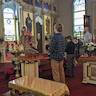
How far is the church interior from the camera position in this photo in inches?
155

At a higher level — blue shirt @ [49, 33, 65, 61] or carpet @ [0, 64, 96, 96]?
blue shirt @ [49, 33, 65, 61]

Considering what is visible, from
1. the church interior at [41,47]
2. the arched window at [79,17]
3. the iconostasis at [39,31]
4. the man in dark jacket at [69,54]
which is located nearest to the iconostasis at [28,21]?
the church interior at [41,47]

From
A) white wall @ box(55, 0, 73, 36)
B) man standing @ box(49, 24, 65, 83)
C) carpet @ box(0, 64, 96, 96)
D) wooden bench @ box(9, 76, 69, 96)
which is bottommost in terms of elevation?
carpet @ box(0, 64, 96, 96)

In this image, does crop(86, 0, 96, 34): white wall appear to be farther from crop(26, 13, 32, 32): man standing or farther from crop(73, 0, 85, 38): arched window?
crop(26, 13, 32, 32): man standing

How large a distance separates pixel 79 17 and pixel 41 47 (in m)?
4.61

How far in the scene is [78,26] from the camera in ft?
61.3

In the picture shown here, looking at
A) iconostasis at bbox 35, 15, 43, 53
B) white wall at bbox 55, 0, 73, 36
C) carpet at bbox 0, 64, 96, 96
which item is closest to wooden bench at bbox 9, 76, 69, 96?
carpet at bbox 0, 64, 96, 96

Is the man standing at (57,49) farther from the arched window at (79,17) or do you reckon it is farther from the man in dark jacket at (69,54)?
the arched window at (79,17)

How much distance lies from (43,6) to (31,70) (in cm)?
1045

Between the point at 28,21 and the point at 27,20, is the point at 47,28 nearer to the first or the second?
the point at 28,21

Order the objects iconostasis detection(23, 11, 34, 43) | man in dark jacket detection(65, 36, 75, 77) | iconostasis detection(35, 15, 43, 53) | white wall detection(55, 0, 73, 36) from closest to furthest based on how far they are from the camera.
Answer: man in dark jacket detection(65, 36, 75, 77) < iconostasis detection(23, 11, 34, 43) < iconostasis detection(35, 15, 43, 53) < white wall detection(55, 0, 73, 36)

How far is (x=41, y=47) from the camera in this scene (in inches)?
637

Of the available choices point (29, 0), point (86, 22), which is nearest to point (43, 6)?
point (29, 0)

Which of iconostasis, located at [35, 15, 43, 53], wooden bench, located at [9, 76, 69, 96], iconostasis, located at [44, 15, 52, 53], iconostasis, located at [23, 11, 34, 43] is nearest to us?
wooden bench, located at [9, 76, 69, 96]
